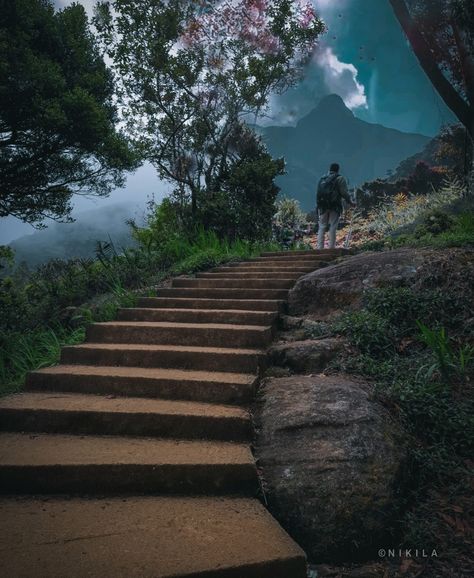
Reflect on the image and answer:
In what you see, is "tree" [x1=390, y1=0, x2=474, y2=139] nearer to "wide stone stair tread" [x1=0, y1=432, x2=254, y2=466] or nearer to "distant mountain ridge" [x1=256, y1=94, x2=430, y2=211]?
"wide stone stair tread" [x1=0, y1=432, x2=254, y2=466]

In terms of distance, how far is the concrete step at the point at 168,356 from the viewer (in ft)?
11.2

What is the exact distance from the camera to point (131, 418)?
2.81 m

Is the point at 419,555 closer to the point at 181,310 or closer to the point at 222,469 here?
the point at 222,469

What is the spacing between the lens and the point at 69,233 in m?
79.4

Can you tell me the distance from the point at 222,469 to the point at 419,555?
1107mm

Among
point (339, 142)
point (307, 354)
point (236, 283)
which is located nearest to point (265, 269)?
point (236, 283)

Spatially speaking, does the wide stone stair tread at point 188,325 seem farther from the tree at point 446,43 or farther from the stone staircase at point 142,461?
the tree at point 446,43

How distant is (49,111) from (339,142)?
6073 inches

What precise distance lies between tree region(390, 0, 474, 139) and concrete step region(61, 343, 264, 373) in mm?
7258

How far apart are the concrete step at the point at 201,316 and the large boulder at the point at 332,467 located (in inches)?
58.3

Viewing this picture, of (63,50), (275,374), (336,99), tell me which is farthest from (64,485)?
(336,99)

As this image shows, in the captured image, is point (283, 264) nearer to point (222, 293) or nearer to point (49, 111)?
point (222, 293)

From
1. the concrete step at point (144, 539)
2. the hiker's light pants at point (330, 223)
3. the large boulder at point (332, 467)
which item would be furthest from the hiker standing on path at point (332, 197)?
the concrete step at point (144, 539)

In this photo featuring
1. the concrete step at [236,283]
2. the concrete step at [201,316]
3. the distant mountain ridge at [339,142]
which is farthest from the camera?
the distant mountain ridge at [339,142]
